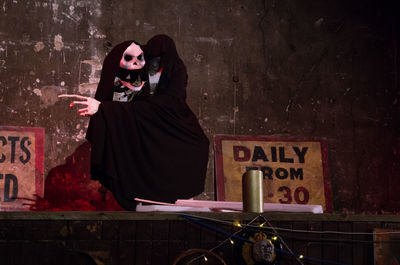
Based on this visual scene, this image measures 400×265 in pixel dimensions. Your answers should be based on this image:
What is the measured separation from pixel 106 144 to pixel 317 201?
87.5 inches

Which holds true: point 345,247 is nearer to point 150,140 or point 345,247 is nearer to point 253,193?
point 253,193

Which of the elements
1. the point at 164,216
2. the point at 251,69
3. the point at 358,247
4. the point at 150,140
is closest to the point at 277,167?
the point at 251,69

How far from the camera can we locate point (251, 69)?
450 cm

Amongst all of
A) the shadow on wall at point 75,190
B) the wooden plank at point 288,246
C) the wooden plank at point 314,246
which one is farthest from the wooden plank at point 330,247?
the shadow on wall at point 75,190

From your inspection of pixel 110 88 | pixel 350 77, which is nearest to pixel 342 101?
pixel 350 77

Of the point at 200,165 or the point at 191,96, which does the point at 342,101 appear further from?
the point at 200,165

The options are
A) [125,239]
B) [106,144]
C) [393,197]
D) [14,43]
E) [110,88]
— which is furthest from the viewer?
[393,197]

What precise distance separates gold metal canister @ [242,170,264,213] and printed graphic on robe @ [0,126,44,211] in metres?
2.43

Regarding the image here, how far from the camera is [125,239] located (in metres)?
1.83

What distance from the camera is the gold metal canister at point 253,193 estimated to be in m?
2.07

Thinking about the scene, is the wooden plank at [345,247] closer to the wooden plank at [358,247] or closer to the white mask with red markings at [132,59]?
the wooden plank at [358,247]

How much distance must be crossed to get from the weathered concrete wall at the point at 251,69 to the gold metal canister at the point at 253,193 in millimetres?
2138

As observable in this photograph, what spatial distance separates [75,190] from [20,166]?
50cm

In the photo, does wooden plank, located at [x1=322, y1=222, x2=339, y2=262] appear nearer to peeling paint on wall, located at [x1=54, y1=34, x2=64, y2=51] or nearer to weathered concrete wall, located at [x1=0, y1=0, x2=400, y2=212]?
weathered concrete wall, located at [x1=0, y1=0, x2=400, y2=212]
